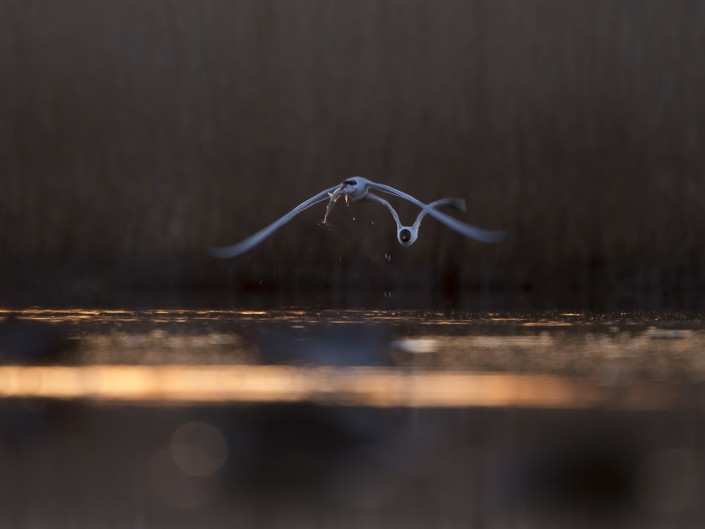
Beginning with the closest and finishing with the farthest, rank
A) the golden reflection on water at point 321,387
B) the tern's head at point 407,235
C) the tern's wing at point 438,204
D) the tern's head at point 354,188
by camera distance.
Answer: the golden reflection on water at point 321,387 < the tern's head at point 407,235 < the tern's wing at point 438,204 < the tern's head at point 354,188

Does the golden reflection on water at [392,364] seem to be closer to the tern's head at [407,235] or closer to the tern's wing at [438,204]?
the tern's head at [407,235]

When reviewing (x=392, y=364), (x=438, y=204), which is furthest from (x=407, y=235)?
(x=392, y=364)

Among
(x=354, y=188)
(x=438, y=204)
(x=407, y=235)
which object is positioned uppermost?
(x=354, y=188)

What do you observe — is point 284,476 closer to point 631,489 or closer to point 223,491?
point 223,491

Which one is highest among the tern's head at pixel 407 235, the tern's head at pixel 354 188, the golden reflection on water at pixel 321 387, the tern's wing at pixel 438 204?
the tern's head at pixel 354 188

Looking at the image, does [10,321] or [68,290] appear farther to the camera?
[68,290]

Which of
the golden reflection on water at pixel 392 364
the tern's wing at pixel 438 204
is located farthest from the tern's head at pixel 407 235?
the golden reflection on water at pixel 392 364

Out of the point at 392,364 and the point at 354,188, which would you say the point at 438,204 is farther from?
the point at 392,364

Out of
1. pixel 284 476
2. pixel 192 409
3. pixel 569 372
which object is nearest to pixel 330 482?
pixel 284 476

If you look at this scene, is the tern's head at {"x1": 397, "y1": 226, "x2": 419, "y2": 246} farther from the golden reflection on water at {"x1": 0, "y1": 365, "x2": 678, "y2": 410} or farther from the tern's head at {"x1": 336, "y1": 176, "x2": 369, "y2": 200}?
the golden reflection on water at {"x1": 0, "y1": 365, "x2": 678, "y2": 410}

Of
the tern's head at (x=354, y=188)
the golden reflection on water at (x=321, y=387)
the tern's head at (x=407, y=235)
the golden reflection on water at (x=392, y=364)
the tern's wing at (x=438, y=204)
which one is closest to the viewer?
the golden reflection on water at (x=321, y=387)

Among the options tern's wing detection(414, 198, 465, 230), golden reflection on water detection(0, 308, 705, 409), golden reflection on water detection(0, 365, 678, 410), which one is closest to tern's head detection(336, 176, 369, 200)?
tern's wing detection(414, 198, 465, 230)
